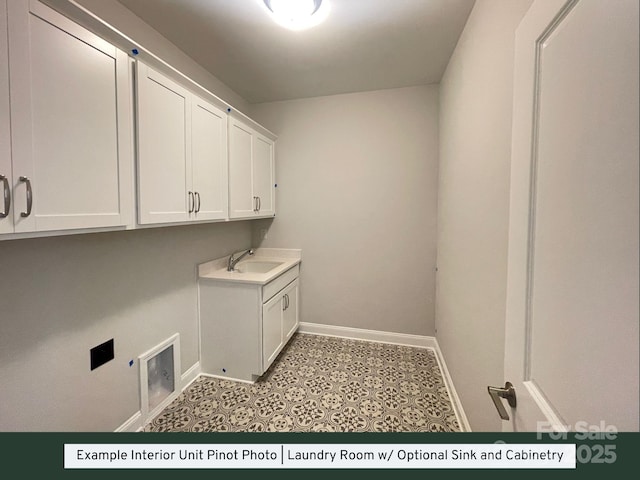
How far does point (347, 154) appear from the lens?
108 inches

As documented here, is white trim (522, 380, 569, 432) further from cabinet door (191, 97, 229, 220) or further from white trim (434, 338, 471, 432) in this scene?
cabinet door (191, 97, 229, 220)

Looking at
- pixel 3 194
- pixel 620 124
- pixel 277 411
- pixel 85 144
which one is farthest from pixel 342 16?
pixel 277 411

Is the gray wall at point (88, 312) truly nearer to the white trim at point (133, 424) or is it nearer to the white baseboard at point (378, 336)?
the white trim at point (133, 424)

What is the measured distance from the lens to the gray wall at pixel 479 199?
1.12 metres

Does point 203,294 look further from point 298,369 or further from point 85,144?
point 85,144

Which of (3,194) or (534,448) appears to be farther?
(3,194)

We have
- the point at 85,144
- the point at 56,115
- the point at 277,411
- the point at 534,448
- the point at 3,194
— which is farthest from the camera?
the point at 277,411

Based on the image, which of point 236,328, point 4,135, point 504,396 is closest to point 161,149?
point 4,135

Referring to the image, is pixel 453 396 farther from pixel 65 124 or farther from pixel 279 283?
pixel 65 124

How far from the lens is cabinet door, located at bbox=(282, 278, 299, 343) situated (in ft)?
8.37

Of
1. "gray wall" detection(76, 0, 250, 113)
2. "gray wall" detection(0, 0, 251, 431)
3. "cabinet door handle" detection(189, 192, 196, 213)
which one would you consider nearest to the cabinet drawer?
"gray wall" detection(0, 0, 251, 431)

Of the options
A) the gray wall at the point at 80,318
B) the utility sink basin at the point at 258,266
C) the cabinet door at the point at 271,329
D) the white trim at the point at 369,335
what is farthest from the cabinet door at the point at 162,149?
the white trim at the point at 369,335

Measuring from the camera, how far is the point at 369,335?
9.25 feet

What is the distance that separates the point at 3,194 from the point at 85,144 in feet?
1.14
